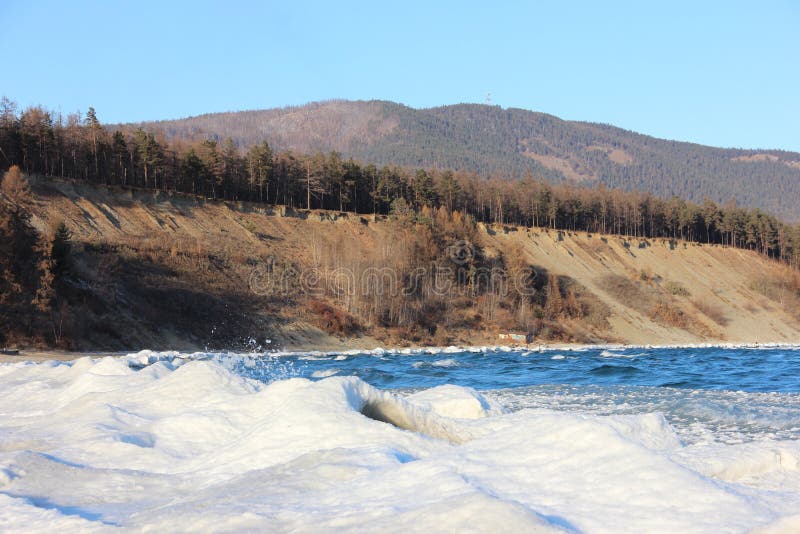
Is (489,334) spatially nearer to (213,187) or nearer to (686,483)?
(213,187)

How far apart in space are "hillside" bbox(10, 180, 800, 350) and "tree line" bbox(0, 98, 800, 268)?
6849 mm

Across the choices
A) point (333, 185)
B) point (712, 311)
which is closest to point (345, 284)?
point (333, 185)

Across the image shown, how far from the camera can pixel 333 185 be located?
92.3 m

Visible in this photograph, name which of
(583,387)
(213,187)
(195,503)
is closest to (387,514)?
(195,503)

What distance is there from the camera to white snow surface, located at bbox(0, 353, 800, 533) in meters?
5.10

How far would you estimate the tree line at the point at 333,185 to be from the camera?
232 feet

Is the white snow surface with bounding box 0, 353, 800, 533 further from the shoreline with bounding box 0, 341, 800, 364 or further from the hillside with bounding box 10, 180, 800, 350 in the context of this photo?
the hillside with bounding box 10, 180, 800, 350

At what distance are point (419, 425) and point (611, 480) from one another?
3.93 m

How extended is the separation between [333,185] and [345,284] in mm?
26012

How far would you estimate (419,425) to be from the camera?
9516mm

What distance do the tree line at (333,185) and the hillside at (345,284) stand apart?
22.5 feet

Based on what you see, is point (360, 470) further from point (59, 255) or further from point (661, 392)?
point (59, 255)

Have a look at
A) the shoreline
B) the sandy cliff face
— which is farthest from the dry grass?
the shoreline

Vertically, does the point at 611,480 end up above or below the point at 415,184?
below
